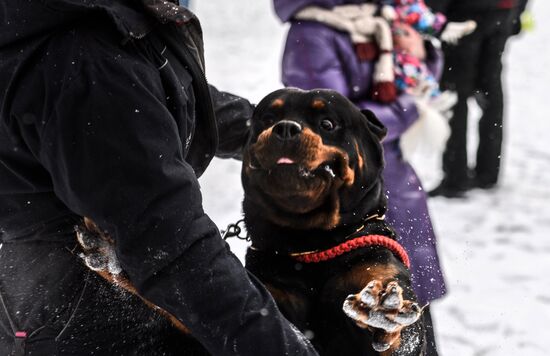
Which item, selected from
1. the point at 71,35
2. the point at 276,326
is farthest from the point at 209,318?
the point at 71,35

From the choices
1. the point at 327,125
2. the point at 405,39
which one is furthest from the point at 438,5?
the point at 327,125

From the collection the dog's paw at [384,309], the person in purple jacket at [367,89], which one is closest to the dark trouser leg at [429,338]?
the person in purple jacket at [367,89]

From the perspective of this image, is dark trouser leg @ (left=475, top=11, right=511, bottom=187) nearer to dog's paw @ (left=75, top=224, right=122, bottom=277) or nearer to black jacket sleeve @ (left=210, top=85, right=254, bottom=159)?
black jacket sleeve @ (left=210, top=85, right=254, bottom=159)

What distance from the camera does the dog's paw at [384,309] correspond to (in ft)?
5.61

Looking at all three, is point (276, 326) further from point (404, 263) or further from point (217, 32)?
point (217, 32)

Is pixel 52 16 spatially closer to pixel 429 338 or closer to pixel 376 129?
pixel 376 129

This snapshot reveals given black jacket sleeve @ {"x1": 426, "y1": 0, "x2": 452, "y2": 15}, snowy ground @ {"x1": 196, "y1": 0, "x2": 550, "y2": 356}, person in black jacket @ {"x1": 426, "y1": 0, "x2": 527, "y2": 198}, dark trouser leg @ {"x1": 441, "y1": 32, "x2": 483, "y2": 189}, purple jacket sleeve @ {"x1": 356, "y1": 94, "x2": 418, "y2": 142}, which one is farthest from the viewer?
dark trouser leg @ {"x1": 441, "y1": 32, "x2": 483, "y2": 189}

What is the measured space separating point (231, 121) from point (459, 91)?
13.0 ft

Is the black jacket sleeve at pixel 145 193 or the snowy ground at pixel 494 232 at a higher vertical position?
the black jacket sleeve at pixel 145 193

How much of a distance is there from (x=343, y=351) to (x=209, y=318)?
0.68 metres

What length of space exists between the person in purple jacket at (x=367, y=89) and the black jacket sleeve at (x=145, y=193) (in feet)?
4.43

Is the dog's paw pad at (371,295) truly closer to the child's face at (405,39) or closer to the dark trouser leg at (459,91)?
the child's face at (405,39)

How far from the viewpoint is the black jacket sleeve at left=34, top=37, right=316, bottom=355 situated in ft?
4.37

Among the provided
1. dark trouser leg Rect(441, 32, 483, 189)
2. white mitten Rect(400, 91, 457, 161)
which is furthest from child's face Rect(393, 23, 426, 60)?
dark trouser leg Rect(441, 32, 483, 189)
